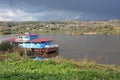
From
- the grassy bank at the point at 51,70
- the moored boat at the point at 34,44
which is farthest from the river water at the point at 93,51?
the grassy bank at the point at 51,70

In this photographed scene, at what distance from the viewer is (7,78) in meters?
8.12

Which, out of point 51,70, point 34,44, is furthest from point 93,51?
point 51,70

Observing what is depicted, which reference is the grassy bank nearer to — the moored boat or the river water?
the river water

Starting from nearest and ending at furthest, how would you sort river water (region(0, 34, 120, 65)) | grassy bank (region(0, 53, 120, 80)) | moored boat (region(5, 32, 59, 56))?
grassy bank (region(0, 53, 120, 80)), river water (region(0, 34, 120, 65)), moored boat (region(5, 32, 59, 56))

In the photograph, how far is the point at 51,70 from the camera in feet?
34.1

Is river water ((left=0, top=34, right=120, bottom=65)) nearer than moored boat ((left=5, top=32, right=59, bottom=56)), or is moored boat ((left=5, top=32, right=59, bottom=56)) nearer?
river water ((left=0, top=34, right=120, bottom=65))

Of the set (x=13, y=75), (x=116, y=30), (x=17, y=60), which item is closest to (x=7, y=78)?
(x=13, y=75)

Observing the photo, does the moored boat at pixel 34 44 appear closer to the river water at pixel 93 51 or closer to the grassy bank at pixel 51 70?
the river water at pixel 93 51

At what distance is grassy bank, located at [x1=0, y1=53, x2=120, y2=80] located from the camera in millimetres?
8461

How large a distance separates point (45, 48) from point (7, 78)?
39.9 m

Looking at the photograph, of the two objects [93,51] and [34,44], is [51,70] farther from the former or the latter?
[93,51]

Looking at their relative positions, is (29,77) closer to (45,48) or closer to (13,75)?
(13,75)

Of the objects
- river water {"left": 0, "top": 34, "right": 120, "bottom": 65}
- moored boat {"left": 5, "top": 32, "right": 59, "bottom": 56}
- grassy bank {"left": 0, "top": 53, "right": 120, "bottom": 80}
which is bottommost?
river water {"left": 0, "top": 34, "right": 120, "bottom": 65}

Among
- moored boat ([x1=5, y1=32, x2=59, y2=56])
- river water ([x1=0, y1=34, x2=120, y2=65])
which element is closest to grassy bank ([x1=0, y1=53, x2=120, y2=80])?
river water ([x1=0, y1=34, x2=120, y2=65])
